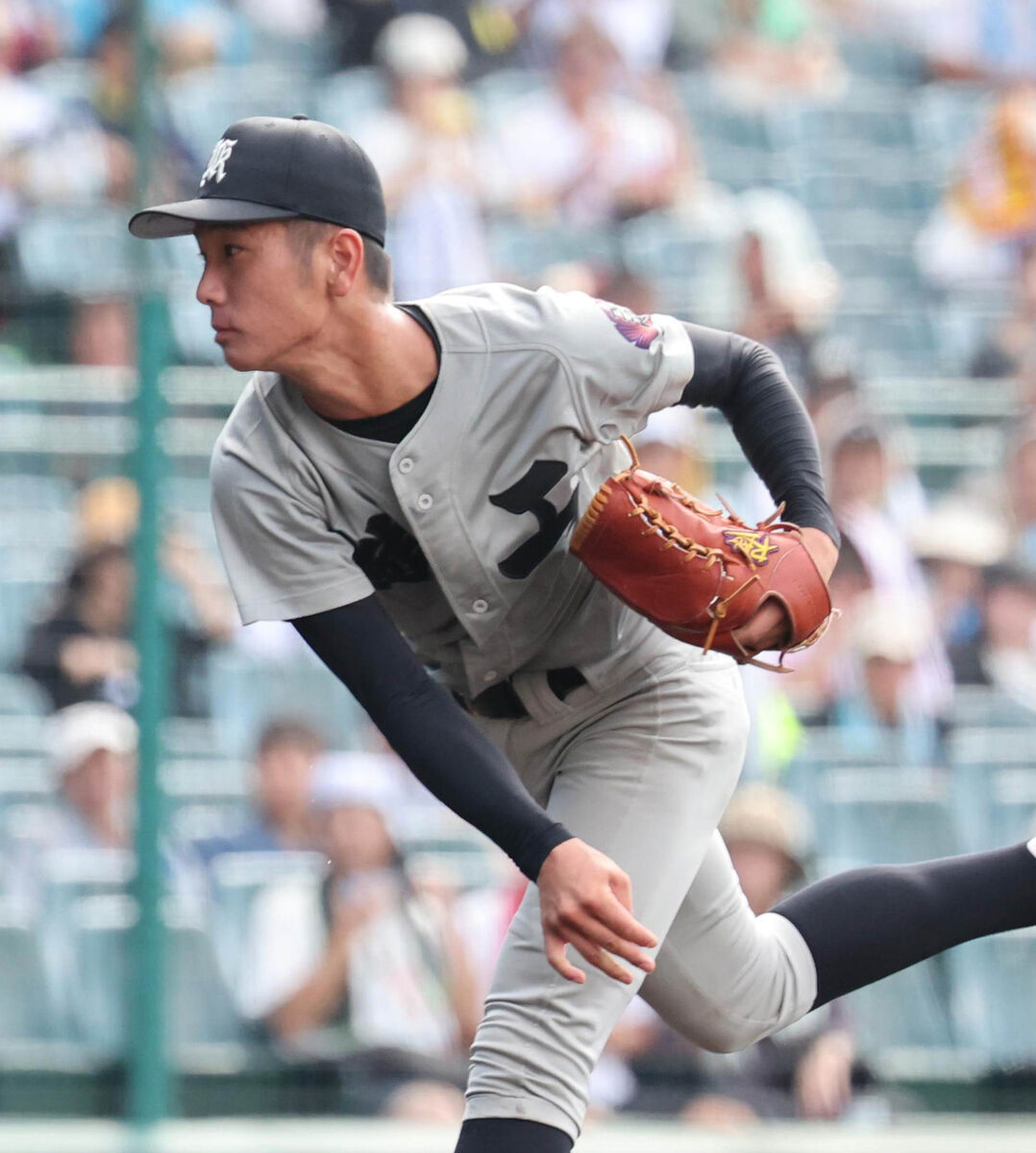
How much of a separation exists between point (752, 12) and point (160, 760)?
329cm

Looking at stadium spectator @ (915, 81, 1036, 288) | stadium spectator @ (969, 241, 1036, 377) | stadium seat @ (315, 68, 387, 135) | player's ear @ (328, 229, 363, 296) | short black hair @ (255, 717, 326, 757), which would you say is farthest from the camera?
stadium seat @ (315, 68, 387, 135)

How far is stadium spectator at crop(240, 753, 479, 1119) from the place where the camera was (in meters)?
4.00

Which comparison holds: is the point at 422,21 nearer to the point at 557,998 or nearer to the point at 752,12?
→ the point at 752,12

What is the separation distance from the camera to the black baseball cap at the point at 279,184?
6.79ft

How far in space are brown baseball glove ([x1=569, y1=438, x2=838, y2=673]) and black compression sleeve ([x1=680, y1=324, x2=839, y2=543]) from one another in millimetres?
136

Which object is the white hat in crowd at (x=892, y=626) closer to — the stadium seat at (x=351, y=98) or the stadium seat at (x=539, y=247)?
the stadium seat at (x=539, y=247)

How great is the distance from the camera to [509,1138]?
2150 millimetres

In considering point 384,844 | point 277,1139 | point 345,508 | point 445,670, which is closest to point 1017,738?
point 384,844

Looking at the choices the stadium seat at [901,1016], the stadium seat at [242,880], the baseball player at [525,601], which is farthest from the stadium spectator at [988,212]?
the baseball player at [525,601]

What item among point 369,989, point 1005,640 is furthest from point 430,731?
point 1005,640

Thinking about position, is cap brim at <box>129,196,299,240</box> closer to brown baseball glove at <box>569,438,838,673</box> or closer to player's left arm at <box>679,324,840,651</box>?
brown baseball glove at <box>569,438,838,673</box>

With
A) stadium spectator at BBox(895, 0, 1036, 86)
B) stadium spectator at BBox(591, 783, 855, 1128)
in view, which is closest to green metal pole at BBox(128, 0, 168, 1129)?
stadium spectator at BBox(591, 783, 855, 1128)

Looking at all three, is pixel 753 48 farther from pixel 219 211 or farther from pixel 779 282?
pixel 219 211

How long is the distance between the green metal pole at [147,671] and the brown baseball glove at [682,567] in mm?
2127
